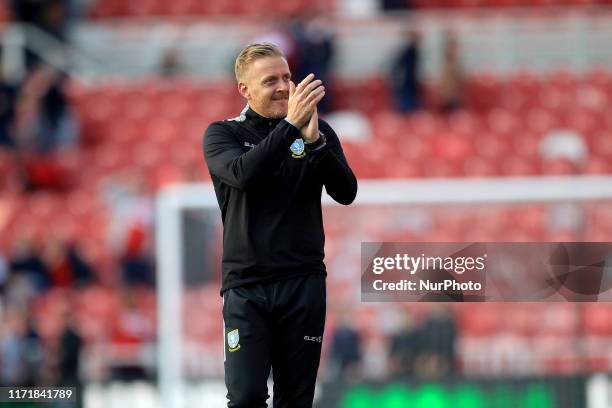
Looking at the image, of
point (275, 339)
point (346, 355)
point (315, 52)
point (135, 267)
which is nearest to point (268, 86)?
point (275, 339)

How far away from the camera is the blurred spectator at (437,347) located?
9195 millimetres

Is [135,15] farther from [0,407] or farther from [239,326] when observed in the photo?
[239,326]

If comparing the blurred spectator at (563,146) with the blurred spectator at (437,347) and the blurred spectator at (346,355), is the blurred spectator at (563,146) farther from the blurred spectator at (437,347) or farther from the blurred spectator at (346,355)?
the blurred spectator at (346,355)

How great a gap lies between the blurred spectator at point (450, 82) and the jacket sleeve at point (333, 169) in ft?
36.5

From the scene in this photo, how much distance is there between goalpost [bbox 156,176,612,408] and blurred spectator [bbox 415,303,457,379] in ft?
2.09

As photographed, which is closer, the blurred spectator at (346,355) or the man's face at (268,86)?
the man's face at (268,86)

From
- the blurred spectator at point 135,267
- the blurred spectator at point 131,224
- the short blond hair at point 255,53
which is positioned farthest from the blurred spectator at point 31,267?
the short blond hair at point 255,53

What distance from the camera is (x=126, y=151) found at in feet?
52.3

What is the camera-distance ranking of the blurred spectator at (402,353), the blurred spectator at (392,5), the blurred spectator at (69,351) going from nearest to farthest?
the blurred spectator at (402,353) → the blurred spectator at (69,351) → the blurred spectator at (392,5)

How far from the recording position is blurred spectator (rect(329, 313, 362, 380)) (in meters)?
9.42

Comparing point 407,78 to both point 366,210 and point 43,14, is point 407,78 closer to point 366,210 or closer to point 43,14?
point 43,14

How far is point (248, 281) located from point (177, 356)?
4.91 metres

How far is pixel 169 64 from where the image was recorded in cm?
1792

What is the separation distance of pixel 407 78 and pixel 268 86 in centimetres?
1117
